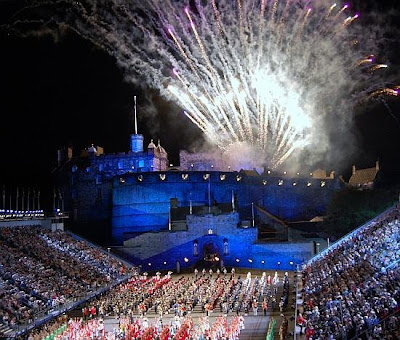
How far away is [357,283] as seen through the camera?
31.7 meters

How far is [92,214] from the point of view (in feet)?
232

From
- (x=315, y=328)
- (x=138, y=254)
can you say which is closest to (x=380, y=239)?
(x=315, y=328)

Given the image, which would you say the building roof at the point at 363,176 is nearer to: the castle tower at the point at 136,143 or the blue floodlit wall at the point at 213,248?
the castle tower at the point at 136,143

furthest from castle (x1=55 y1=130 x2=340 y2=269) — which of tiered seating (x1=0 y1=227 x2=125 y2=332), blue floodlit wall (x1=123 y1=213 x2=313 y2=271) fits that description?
tiered seating (x1=0 y1=227 x2=125 y2=332)

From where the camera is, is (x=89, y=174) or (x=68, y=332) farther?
(x=89, y=174)

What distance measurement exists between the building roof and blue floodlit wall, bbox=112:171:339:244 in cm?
2520

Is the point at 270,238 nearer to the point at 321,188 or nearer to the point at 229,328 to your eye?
the point at 321,188

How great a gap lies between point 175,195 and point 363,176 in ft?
131

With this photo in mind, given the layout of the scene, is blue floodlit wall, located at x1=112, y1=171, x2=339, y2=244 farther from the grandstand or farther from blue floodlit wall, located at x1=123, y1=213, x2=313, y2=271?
the grandstand

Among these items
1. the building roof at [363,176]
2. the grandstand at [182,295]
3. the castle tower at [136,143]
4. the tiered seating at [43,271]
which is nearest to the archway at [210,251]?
the grandstand at [182,295]

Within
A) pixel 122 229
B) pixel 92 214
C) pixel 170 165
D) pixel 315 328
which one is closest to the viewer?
pixel 315 328

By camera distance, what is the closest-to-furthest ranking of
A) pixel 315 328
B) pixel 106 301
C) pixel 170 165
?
pixel 315 328, pixel 106 301, pixel 170 165

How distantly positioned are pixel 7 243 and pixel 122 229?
2454 centimetres

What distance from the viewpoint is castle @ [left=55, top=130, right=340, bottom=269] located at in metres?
55.4
